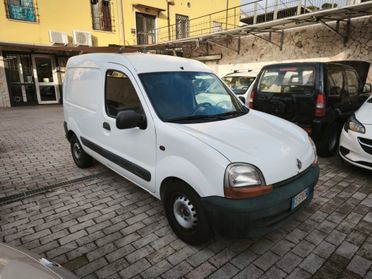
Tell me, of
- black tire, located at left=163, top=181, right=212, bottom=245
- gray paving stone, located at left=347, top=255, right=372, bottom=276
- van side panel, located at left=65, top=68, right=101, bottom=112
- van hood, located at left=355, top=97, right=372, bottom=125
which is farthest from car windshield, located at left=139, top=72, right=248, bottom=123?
van hood, located at left=355, top=97, right=372, bottom=125

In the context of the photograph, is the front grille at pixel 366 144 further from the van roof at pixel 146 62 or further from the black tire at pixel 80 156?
the black tire at pixel 80 156

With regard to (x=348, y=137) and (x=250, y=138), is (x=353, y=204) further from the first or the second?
(x=250, y=138)

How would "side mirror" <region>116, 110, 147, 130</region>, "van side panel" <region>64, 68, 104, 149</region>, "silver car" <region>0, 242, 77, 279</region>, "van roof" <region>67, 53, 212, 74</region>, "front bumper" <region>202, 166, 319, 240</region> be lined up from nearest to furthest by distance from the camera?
"silver car" <region>0, 242, 77, 279</region>, "front bumper" <region>202, 166, 319, 240</region>, "side mirror" <region>116, 110, 147, 130</region>, "van roof" <region>67, 53, 212, 74</region>, "van side panel" <region>64, 68, 104, 149</region>

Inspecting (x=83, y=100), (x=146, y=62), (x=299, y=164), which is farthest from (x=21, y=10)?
(x=299, y=164)

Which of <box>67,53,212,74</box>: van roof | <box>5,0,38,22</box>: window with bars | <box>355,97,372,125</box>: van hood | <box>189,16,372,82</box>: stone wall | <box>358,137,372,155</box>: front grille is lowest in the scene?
<box>358,137,372,155</box>: front grille

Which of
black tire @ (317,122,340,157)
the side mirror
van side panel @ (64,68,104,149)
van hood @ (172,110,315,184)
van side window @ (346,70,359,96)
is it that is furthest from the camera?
van side window @ (346,70,359,96)

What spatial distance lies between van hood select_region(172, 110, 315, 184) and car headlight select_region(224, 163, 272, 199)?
0.05m

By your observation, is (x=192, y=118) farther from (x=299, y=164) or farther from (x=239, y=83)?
Result: (x=239, y=83)

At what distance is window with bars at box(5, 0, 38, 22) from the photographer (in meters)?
12.2

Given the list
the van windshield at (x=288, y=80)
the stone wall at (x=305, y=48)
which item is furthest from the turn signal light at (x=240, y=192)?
the stone wall at (x=305, y=48)

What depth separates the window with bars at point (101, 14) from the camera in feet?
48.4

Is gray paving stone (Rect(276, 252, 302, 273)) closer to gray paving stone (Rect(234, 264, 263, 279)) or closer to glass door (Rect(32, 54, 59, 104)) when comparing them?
gray paving stone (Rect(234, 264, 263, 279))

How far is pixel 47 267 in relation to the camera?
143 centimetres

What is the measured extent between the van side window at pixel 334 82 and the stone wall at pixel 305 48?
5.59 metres
